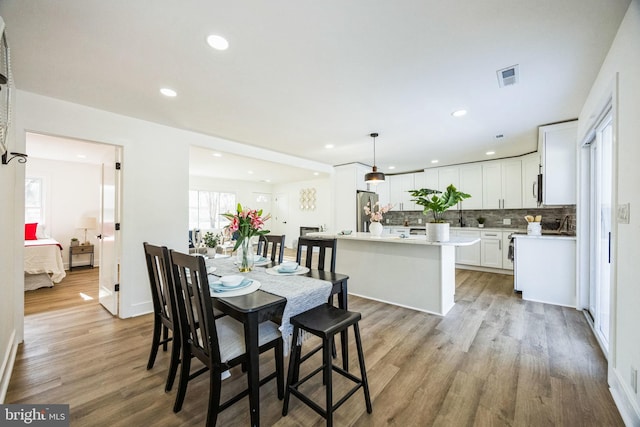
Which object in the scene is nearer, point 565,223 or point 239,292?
point 239,292

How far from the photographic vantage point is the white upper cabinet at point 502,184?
5.25 metres

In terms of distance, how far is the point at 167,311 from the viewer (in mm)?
2004

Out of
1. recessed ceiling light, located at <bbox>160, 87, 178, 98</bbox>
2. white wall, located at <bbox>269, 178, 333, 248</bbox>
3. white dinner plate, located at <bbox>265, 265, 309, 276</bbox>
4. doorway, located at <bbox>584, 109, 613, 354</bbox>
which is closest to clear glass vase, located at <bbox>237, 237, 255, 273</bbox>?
white dinner plate, located at <bbox>265, 265, 309, 276</bbox>

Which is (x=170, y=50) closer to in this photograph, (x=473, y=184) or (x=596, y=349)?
(x=596, y=349)

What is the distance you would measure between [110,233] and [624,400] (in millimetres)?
4830

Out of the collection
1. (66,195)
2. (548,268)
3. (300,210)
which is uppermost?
(66,195)

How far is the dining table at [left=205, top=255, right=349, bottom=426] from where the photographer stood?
1.42 metres

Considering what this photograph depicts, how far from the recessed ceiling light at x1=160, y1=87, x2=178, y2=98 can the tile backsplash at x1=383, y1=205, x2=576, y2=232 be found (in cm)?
551

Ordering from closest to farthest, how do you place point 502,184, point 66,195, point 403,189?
Result: point 502,184 → point 66,195 → point 403,189

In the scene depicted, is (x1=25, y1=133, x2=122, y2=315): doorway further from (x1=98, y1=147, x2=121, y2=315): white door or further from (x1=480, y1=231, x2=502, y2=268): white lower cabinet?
(x1=480, y1=231, x2=502, y2=268): white lower cabinet

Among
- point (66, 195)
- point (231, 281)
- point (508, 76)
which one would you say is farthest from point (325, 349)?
point (66, 195)

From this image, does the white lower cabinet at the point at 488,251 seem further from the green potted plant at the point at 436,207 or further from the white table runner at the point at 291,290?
the white table runner at the point at 291,290

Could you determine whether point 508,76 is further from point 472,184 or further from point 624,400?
point 472,184

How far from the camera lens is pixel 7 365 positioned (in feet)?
6.36
